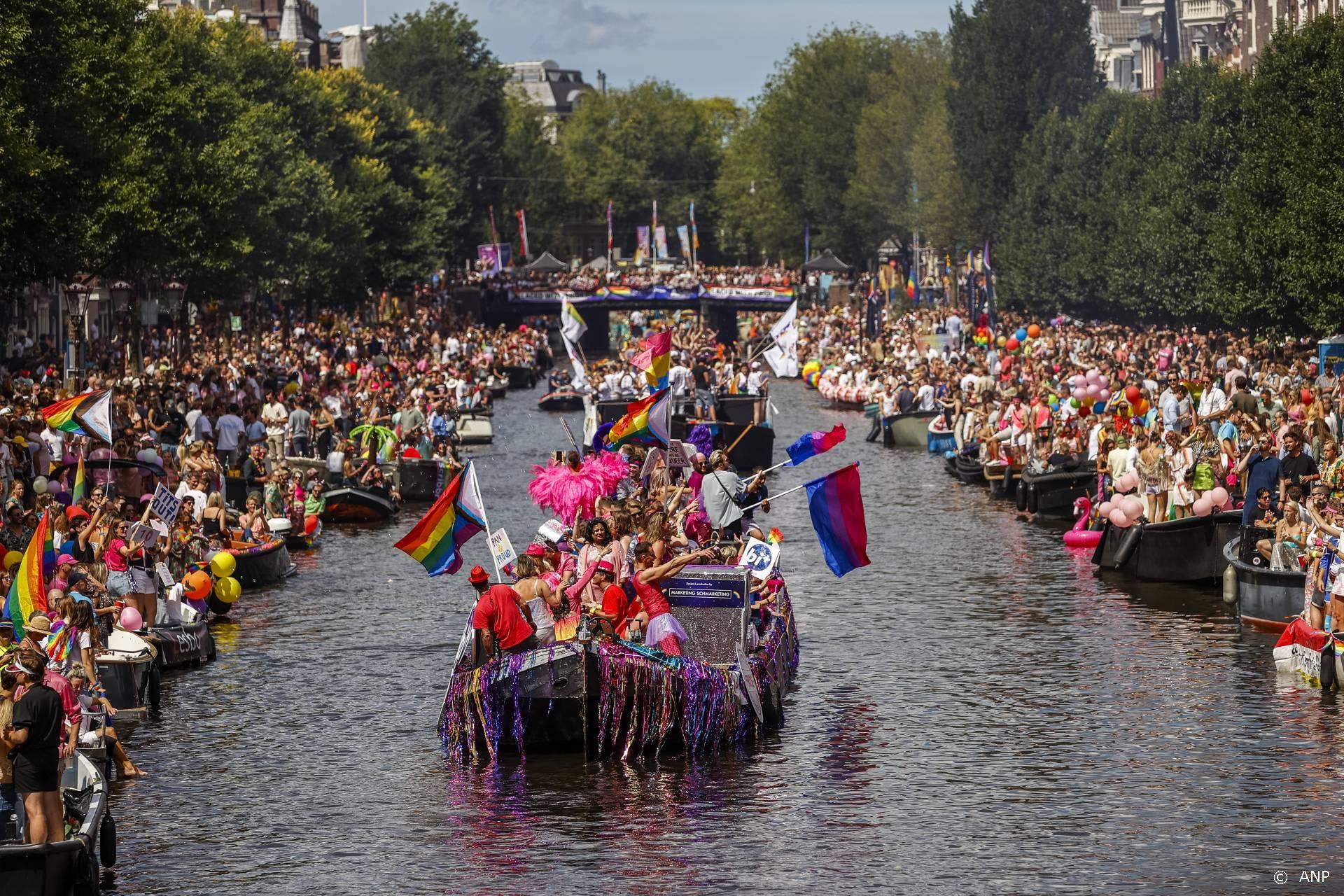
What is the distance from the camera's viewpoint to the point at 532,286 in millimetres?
123438

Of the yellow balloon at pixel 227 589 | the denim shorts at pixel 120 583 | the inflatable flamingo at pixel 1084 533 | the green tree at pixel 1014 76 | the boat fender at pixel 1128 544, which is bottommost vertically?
the inflatable flamingo at pixel 1084 533

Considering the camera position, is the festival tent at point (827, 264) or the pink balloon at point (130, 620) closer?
the pink balloon at point (130, 620)

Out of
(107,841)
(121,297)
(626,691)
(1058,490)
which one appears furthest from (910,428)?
(107,841)

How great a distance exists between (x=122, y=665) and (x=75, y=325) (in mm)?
22940

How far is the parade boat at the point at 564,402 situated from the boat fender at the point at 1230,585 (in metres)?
51.8

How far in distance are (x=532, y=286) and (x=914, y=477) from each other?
67581mm

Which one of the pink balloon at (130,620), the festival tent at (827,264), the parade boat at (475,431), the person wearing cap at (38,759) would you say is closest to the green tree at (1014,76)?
the festival tent at (827,264)

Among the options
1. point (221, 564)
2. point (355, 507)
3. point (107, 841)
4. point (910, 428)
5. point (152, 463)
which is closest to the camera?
point (107, 841)

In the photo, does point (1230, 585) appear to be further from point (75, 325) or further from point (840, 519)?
point (75, 325)

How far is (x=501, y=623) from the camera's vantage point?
2336 cm

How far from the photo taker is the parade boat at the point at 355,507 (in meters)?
46.8

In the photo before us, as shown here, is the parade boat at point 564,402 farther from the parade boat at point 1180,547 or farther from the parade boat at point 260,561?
the parade boat at point 1180,547

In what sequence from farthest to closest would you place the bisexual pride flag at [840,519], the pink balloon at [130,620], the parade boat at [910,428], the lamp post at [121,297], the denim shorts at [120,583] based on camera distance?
1. the parade boat at [910,428]
2. the lamp post at [121,297]
3. the denim shorts at [120,583]
4. the bisexual pride flag at [840,519]
5. the pink balloon at [130,620]

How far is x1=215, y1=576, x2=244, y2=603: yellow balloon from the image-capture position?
34.0 meters
